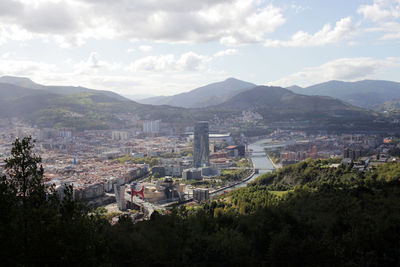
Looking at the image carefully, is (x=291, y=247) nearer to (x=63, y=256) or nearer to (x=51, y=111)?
(x=63, y=256)

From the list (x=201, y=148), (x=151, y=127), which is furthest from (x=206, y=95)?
(x=201, y=148)

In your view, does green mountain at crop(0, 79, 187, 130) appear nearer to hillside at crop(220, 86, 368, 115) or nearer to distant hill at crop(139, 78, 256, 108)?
hillside at crop(220, 86, 368, 115)

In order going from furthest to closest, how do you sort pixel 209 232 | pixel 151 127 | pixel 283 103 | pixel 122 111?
pixel 283 103 < pixel 122 111 < pixel 151 127 < pixel 209 232

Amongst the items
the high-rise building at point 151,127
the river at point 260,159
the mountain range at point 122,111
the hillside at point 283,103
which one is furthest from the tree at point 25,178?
the hillside at point 283,103

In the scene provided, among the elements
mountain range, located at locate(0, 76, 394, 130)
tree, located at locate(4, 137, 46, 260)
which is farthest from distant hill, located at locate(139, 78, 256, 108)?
tree, located at locate(4, 137, 46, 260)

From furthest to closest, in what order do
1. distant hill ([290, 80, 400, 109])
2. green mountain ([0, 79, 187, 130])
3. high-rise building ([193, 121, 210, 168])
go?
distant hill ([290, 80, 400, 109])
green mountain ([0, 79, 187, 130])
high-rise building ([193, 121, 210, 168])

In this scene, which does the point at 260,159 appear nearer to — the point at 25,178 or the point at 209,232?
the point at 209,232

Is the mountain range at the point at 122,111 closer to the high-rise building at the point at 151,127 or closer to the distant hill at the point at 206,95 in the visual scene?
the high-rise building at the point at 151,127
